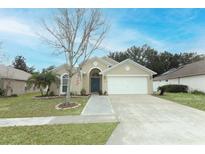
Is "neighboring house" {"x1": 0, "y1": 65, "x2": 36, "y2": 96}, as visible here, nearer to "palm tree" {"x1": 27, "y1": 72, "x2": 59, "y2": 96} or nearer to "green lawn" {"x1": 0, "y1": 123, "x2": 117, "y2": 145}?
"palm tree" {"x1": 27, "y1": 72, "x2": 59, "y2": 96}

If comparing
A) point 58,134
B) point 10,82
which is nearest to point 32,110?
point 58,134

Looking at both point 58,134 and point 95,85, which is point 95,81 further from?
point 58,134

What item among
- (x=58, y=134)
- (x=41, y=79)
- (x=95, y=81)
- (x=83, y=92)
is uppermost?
(x=41, y=79)

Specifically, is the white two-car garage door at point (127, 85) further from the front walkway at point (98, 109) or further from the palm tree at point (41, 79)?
the front walkway at point (98, 109)

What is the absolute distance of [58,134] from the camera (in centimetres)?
721

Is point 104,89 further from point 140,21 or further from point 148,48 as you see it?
point 148,48

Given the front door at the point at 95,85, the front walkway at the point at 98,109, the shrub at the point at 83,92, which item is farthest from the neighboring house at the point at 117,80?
the front walkway at the point at 98,109

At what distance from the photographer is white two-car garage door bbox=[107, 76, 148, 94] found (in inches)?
949

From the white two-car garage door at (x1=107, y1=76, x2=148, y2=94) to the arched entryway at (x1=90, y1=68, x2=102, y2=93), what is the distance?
70.4 inches

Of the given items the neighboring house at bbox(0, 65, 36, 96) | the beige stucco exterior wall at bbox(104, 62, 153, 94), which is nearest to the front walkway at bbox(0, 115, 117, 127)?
the beige stucco exterior wall at bbox(104, 62, 153, 94)

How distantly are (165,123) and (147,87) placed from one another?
51.8ft

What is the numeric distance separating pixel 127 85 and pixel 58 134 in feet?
57.8

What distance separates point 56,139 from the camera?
6.58m

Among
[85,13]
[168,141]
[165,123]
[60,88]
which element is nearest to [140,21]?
[85,13]
